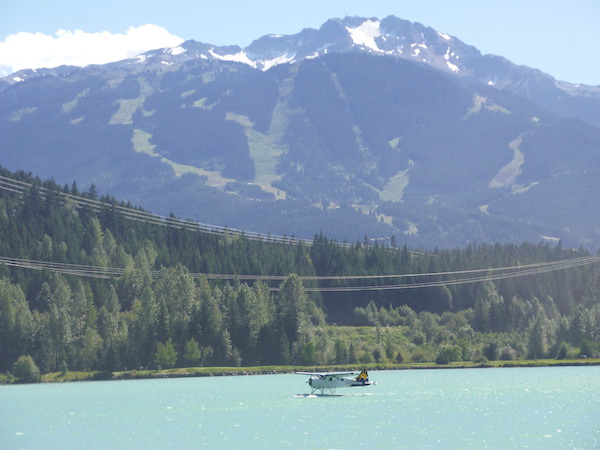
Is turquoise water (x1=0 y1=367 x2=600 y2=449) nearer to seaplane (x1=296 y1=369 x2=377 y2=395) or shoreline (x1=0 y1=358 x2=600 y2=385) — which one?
seaplane (x1=296 y1=369 x2=377 y2=395)

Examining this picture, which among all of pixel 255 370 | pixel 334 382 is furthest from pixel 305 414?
pixel 255 370

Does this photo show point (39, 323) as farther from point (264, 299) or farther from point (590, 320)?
point (590, 320)

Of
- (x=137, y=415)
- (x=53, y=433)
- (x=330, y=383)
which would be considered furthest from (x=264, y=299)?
(x=53, y=433)

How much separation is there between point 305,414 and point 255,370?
57123 millimetres

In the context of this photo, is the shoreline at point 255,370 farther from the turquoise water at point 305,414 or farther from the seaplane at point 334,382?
the seaplane at point 334,382

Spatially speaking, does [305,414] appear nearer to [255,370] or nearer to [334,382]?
[334,382]

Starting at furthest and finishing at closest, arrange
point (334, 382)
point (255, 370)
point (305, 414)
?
1. point (255, 370)
2. point (334, 382)
3. point (305, 414)

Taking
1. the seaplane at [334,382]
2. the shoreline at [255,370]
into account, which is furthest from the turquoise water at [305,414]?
the shoreline at [255,370]

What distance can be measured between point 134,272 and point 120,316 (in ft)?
62.2

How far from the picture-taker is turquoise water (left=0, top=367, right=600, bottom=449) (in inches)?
3460

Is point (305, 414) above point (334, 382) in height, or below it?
below

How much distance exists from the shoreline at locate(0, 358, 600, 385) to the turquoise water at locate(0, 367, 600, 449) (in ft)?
20.2

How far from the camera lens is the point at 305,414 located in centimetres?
10762

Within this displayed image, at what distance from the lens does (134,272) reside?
192 meters
